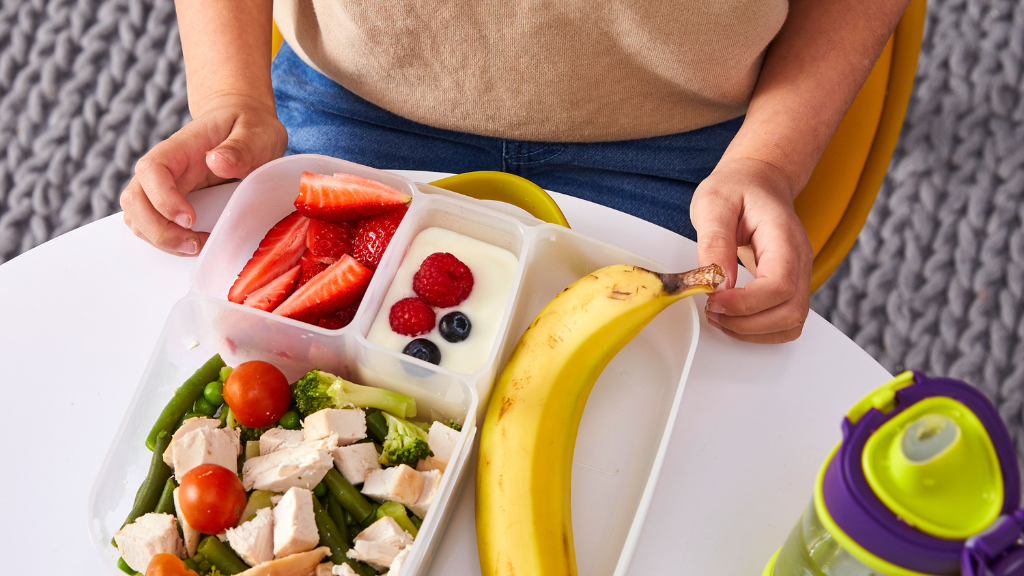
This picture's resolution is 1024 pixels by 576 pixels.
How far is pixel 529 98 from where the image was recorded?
930 mm

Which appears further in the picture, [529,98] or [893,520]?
[529,98]

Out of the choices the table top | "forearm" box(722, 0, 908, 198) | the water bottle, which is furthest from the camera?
"forearm" box(722, 0, 908, 198)

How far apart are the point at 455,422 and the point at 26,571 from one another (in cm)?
44

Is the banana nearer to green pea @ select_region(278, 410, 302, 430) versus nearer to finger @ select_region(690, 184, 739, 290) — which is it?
finger @ select_region(690, 184, 739, 290)

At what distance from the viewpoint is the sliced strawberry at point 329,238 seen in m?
0.84

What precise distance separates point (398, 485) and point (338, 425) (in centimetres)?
9

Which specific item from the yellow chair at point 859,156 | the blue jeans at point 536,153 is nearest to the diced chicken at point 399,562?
the blue jeans at point 536,153

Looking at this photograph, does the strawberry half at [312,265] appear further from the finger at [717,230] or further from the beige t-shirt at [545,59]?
the finger at [717,230]

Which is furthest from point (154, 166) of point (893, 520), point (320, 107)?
point (893, 520)

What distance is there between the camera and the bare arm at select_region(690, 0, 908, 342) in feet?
2.55

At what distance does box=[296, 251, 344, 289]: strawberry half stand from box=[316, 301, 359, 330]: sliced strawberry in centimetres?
6

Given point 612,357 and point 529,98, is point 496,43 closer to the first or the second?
point 529,98

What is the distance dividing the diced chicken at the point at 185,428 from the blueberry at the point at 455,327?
253 millimetres

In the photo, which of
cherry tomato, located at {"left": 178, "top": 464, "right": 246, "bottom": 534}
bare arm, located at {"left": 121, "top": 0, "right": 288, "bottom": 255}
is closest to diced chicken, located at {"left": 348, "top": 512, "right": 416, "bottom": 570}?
cherry tomato, located at {"left": 178, "top": 464, "right": 246, "bottom": 534}
